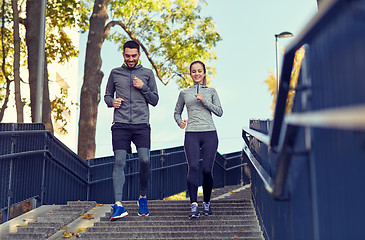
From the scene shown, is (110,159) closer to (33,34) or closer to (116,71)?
(33,34)

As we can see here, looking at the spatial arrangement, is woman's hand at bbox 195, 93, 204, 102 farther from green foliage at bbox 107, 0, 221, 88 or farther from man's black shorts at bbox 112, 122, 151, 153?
green foliage at bbox 107, 0, 221, 88

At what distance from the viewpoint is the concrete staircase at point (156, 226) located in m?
5.53

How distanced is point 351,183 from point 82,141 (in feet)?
40.8

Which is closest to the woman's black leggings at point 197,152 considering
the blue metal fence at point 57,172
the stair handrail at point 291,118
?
the stair handrail at point 291,118

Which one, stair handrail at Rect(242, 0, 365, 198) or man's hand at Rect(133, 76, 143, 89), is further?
man's hand at Rect(133, 76, 143, 89)

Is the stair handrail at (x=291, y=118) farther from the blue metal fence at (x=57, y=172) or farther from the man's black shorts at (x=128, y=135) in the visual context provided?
the blue metal fence at (x=57, y=172)

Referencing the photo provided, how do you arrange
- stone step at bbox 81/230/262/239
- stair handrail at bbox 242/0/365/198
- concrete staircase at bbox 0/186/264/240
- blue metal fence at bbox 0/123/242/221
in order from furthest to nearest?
blue metal fence at bbox 0/123/242/221
concrete staircase at bbox 0/186/264/240
stone step at bbox 81/230/262/239
stair handrail at bbox 242/0/365/198

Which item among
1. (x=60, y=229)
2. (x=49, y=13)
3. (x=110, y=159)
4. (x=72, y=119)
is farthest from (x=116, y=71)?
(x=72, y=119)

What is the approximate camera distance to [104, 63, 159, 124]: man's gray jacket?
6145mm

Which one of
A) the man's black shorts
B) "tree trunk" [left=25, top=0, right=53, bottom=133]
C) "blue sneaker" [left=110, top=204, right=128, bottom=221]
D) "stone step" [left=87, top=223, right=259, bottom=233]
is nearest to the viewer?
"stone step" [left=87, top=223, right=259, bottom=233]

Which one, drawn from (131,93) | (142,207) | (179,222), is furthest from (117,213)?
(131,93)

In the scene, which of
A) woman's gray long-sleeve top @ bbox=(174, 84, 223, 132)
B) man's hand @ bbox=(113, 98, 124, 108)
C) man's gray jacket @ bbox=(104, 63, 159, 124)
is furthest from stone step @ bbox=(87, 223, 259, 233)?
man's hand @ bbox=(113, 98, 124, 108)

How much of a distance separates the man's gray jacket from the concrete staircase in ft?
4.29

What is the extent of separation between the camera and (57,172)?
8820 millimetres
